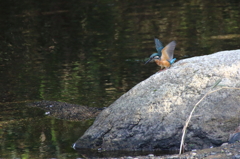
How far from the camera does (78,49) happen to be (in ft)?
36.8

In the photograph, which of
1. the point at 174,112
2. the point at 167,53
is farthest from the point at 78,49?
the point at 174,112

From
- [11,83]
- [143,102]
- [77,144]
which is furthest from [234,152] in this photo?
[11,83]

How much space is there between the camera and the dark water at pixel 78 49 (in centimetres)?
598

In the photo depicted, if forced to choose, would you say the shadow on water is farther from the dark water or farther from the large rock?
the dark water

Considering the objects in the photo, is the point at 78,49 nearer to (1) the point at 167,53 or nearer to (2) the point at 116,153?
(1) the point at 167,53

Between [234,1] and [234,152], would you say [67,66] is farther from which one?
[234,1]

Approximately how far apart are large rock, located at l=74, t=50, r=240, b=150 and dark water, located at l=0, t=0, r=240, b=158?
0.50m

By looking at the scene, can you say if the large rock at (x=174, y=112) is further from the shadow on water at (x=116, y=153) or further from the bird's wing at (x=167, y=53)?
the bird's wing at (x=167, y=53)

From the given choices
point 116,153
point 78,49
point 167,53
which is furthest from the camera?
point 78,49

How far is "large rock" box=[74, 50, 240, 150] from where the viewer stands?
488 centimetres

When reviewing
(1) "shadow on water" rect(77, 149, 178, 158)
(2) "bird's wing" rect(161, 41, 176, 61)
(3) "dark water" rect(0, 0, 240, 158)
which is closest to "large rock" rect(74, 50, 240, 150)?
(1) "shadow on water" rect(77, 149, 178, 158)

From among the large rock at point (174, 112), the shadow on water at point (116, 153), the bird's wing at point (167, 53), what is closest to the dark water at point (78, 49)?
the shadow on water at point (116, 153)

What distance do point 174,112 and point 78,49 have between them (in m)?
6.51

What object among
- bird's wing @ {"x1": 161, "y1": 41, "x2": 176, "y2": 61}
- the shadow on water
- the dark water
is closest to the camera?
the shadow on water
